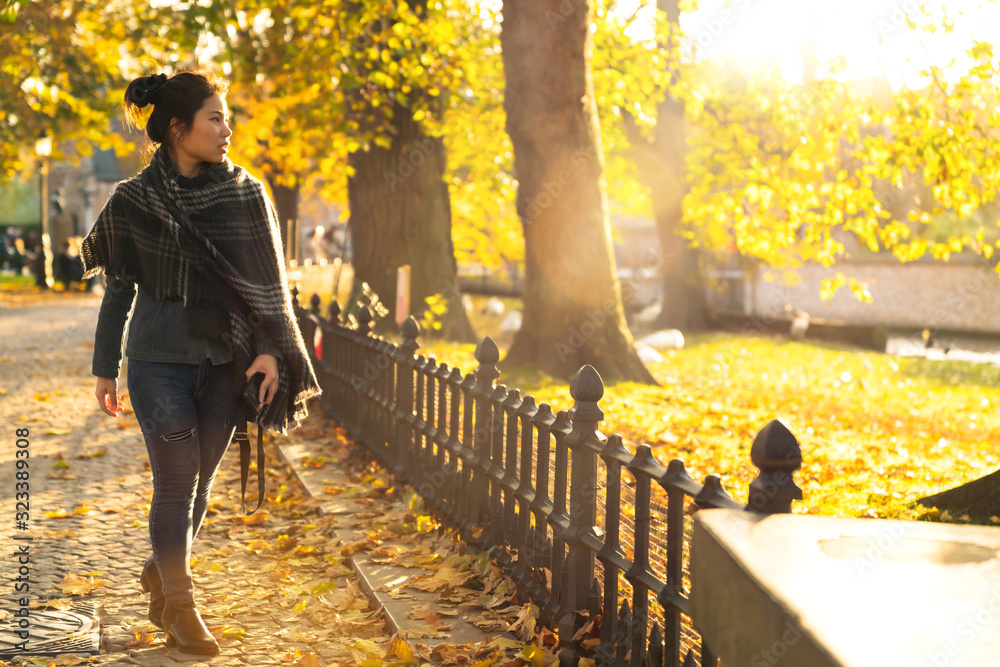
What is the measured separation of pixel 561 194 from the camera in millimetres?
9523

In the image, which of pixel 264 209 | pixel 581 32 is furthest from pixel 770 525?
pixel 581 32

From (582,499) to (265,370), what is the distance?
4.11ft

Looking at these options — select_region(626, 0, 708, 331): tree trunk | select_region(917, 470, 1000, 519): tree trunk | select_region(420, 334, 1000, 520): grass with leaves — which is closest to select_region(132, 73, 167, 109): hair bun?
select_region(420, 334, 1000, 520): grass with leaves

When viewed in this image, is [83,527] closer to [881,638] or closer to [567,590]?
[567,590]

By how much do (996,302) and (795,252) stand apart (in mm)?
9668

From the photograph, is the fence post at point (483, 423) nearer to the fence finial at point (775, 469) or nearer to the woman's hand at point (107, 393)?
the woman's hand at point (107, 393)

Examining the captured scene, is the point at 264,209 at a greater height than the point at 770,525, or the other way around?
the point at 264,209

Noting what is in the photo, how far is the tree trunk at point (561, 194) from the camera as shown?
9273 mm

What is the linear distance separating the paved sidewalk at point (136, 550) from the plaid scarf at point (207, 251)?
1035mm

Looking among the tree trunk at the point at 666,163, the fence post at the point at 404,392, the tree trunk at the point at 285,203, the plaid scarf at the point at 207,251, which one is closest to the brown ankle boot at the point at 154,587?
the plaid scarf at the point at 207,251

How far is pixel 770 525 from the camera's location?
7.30 feet

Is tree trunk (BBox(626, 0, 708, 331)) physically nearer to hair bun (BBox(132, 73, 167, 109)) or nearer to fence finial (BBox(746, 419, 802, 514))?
hair bun (BBox(132, 73, 167, 109))

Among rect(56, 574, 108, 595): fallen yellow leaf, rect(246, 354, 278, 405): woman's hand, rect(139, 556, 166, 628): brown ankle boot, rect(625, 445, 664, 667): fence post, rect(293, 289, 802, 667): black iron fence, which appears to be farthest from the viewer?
rect(56, 574, 108, 595): fallen yellow leaf

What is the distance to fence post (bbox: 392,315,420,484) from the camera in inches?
225
